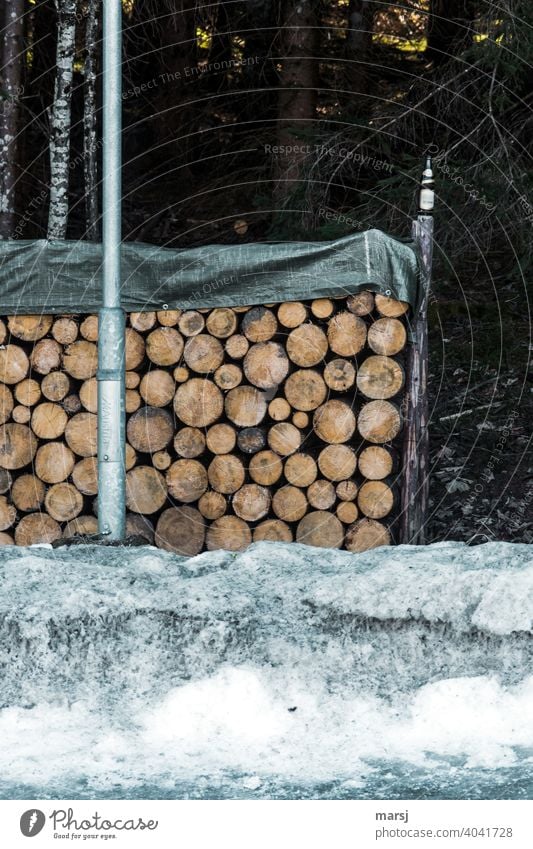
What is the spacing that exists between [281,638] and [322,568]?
2.30 ft

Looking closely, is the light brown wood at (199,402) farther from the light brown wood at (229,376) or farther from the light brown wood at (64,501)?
the light brown wood at (64,501)

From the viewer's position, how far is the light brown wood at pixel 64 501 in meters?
6.57

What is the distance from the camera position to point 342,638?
4.00m

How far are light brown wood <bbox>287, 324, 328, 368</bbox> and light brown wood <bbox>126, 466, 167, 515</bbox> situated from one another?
112 centimetres

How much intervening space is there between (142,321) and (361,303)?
133cm

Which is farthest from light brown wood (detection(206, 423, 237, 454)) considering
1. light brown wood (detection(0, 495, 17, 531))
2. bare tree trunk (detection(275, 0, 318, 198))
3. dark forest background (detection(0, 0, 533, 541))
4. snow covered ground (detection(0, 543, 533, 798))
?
bare tree trunk (detection(275, 0, 318, 198))

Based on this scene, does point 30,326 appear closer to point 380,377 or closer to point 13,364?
point 13,364

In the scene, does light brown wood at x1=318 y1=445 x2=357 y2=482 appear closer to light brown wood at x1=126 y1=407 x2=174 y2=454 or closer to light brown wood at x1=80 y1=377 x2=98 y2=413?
light brown wood at x1=126 y1=407 x2=174 y2=454

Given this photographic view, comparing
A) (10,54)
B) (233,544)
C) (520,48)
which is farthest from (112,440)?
(10,54)

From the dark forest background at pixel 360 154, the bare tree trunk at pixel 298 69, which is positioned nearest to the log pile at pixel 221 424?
the dark forest background at pixel 360 154

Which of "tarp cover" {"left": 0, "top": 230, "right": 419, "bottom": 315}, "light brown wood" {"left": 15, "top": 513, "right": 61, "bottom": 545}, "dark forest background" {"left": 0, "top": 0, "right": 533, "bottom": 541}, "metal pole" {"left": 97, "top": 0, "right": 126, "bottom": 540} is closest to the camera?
"metal pole" {"left": 97, "top": 0, "right": 126, "bottom": 540}

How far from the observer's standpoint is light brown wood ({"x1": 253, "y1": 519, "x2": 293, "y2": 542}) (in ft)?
20.6

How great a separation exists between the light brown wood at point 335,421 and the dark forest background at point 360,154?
51.6 inches

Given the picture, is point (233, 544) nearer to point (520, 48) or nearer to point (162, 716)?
point (162, 716)
